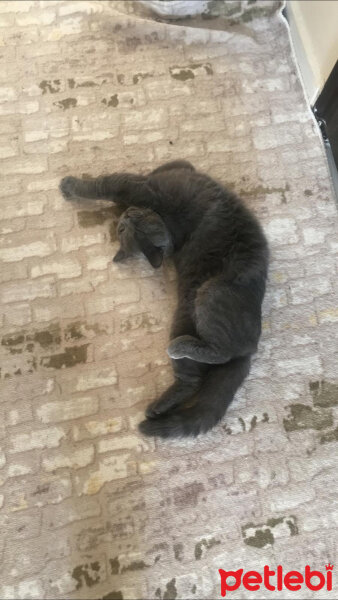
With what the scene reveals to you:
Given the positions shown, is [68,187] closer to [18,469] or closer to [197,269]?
[197,269]

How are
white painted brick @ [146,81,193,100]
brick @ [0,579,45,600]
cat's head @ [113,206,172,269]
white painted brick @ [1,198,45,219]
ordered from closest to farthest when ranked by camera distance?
brick @ [0,579,45,600]
cat's head @ [113,206,172,269]
white painted brick @ [1,198,45,219]
white painted brick @ [146,81,193,100]

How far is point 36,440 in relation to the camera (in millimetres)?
983

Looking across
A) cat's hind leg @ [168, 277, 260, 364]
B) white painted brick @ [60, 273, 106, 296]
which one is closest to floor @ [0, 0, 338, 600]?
white painted brick @ [60, 273, 106, 296]

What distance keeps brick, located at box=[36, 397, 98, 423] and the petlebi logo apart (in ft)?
1.35

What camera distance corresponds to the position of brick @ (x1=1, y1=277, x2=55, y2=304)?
42.1 inches

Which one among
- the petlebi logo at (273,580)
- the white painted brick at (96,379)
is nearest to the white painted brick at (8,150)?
the white painted brick at (96,379)

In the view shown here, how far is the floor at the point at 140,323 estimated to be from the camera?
0.94 metres

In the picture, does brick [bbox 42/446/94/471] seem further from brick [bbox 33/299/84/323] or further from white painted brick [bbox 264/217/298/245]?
white painted brick [bbox 264/217/298/245]

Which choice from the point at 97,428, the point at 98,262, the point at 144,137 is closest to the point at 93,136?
the point at 144,137

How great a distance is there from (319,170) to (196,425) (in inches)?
28.3

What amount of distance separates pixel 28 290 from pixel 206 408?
48 centimetres

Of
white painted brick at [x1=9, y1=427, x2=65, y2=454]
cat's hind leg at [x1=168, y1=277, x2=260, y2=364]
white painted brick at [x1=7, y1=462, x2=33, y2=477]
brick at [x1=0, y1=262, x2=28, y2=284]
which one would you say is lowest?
white painted brick at [x1=7, y1=462, x2=33, y2=477]

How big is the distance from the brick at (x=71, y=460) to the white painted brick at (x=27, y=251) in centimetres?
45

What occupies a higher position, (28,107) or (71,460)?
(28,107)
